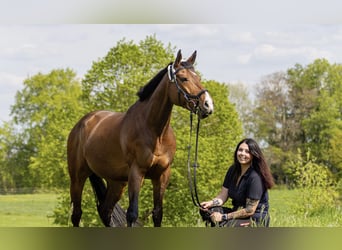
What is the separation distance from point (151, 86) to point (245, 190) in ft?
5.16

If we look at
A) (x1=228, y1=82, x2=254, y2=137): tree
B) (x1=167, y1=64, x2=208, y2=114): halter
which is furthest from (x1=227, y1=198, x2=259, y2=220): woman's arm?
(x1=228, y1=82, x2=254, y2=137): tree

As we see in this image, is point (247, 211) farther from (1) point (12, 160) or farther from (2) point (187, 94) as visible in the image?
(1) point (12, 160)

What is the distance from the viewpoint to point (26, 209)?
2072 cm

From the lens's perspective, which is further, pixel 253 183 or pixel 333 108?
pixel 333 108

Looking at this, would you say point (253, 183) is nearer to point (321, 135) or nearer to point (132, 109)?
point (132, 109)

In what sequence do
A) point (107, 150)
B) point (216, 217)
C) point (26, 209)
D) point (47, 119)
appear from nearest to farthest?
1. point (216, 217)
2. point (107, 150)
3. point (26, 209)
4. point (47, 119)

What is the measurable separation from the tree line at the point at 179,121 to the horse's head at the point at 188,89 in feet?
31.1

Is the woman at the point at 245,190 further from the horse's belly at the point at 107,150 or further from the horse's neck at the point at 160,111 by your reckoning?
the horse's belly at the point at 107,150

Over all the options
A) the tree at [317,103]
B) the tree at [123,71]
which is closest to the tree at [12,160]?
the tree at [123,71]

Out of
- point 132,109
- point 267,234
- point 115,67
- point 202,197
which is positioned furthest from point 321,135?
point 267,234

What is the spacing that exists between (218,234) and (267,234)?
26 cm

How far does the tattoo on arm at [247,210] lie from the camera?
4.95 m

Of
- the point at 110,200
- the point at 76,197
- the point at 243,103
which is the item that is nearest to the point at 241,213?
the point at 110,200

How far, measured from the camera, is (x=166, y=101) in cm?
568
